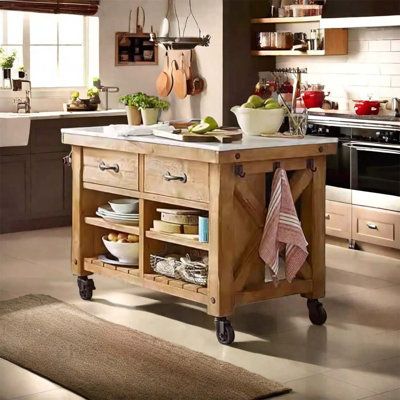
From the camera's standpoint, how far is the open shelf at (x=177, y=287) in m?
5.20

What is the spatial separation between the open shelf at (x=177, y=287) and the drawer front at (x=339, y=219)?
2.49 meters

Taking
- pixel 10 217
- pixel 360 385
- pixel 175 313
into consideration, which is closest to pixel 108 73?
pixel 10 217

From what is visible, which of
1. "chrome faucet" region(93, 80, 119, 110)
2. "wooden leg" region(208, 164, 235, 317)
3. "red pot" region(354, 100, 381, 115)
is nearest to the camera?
"wooden leg" region(208, 164, 235, 317)

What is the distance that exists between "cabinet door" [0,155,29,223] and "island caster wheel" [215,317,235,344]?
11.9 ft

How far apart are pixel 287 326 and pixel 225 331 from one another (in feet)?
1.67

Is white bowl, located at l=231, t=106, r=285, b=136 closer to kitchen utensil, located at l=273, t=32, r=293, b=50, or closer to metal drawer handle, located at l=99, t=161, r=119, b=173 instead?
metal drawer handle, located at l=99, t=161, r=119, b=173

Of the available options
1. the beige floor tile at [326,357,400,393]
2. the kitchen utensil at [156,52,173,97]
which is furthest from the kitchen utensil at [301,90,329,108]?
the beige floor tile at [326,357,400,393]

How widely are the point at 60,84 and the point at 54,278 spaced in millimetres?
3206

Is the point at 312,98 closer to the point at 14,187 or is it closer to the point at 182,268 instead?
the point at 14,187

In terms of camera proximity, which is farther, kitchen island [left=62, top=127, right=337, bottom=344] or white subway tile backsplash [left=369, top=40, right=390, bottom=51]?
white subway tile backsplash [left=369, top=40, right=390, bottom=51]

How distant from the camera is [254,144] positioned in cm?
510

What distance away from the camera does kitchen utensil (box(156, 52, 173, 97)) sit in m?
9.15

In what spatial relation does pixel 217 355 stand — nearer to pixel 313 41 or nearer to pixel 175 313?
pixel 175 313

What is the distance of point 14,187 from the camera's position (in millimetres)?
8266
